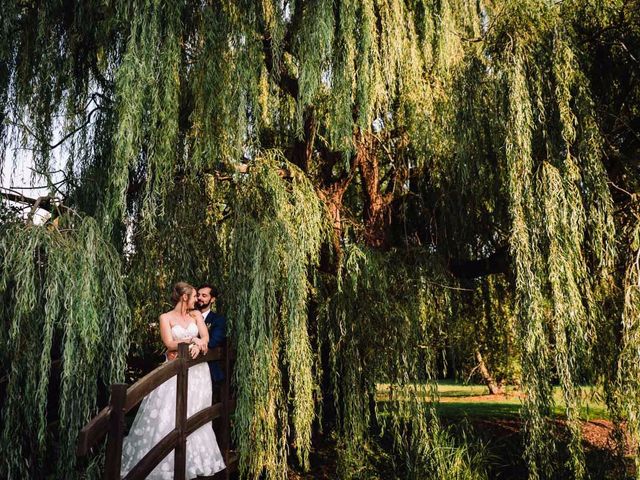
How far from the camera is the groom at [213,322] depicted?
4.12 meters

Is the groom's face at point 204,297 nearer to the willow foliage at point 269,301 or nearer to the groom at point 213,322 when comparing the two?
the groom at point 213,322

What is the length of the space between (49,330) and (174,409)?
0.97 meters

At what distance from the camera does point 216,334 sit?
13.5 ft

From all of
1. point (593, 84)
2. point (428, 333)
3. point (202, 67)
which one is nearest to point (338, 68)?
point (202, 67)

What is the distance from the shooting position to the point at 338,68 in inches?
177

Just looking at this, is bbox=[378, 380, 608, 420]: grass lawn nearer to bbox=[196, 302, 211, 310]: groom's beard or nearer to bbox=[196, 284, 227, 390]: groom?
bbox=[196, 284, 227, 390]: groom

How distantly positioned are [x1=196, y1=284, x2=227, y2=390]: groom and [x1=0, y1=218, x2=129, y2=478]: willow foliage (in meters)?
0.68

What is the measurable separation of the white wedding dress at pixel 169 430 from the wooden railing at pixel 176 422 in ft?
0.36

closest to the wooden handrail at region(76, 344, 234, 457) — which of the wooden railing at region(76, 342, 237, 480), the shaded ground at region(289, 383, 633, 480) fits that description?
the wooden railing at region(76, 342, 237, 480)

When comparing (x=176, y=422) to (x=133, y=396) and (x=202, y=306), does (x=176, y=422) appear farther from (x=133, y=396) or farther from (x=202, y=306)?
(x=202, y=306)

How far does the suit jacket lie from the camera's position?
4.12m

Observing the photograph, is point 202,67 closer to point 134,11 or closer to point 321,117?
point 134,11

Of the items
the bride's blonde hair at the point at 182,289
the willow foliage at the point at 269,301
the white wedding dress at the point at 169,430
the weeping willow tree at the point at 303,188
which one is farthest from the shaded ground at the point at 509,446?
the bride's blonde hair at the point at 182,289

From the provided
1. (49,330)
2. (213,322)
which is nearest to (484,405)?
(213,322)
